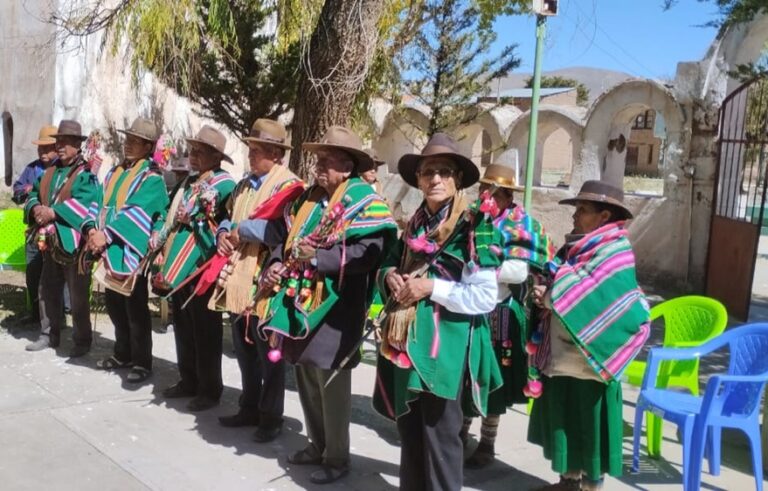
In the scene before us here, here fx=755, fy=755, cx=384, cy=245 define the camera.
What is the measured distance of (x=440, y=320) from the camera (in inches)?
132

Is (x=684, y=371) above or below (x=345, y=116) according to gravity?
below

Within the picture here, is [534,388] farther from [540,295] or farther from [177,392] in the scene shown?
[177,392]

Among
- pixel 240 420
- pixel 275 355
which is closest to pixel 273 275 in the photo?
pixel 275 355

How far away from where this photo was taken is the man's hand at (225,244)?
178 inches

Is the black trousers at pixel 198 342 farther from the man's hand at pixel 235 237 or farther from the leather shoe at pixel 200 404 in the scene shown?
the man's hand at pixel 235 237

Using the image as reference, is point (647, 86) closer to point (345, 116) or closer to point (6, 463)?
point (345, 116)

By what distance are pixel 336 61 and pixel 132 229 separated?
77.2 inches

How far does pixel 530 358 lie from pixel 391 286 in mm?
879

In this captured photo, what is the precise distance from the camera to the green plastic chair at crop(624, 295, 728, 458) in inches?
180

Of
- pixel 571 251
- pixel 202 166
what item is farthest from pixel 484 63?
pixel 571 251

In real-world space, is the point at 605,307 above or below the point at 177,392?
above

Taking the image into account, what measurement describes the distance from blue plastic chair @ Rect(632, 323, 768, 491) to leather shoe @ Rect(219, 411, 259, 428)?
2.33 m

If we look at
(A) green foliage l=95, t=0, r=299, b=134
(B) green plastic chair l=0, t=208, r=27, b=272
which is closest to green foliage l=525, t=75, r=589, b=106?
(A) green foliage l=95, t=0, r=299, b=134

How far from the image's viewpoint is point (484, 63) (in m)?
10.1
